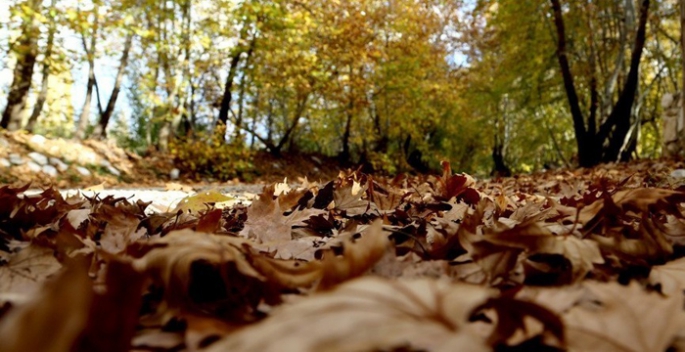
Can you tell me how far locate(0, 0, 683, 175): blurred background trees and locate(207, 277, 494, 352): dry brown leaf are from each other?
901 centimetres

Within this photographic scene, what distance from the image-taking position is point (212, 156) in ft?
38.9

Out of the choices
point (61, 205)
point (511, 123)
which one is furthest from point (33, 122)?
point (511, 123)

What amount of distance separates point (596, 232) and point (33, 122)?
543 inches

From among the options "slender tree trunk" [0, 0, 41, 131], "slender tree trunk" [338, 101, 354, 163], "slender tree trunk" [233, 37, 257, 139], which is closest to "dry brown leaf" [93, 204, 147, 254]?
"slender tree trunk" [0, 0, 41, 131]

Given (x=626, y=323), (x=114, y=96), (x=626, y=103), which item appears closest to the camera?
(x=626, y=323)

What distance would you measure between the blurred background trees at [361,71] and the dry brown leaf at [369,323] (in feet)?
29.5

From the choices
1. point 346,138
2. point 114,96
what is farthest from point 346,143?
point 114,96

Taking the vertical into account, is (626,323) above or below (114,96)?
below

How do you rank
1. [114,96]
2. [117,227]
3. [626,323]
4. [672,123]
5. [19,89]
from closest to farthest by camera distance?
[626,323] < [117,227] < [672,123] < [19,89] < [114,96]

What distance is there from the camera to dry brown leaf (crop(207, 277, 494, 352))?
1.07 ft

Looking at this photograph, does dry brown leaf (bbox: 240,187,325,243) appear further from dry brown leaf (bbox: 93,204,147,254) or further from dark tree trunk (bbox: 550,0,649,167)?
dark tree trunk (bbox: 550,0,649,167)

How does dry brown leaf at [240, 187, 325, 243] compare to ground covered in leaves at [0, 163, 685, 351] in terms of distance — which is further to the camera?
dry brown leaf at [240, 187, 325, 243]

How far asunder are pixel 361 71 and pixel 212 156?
23.9 feet

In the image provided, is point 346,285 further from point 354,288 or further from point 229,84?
point 229,84
